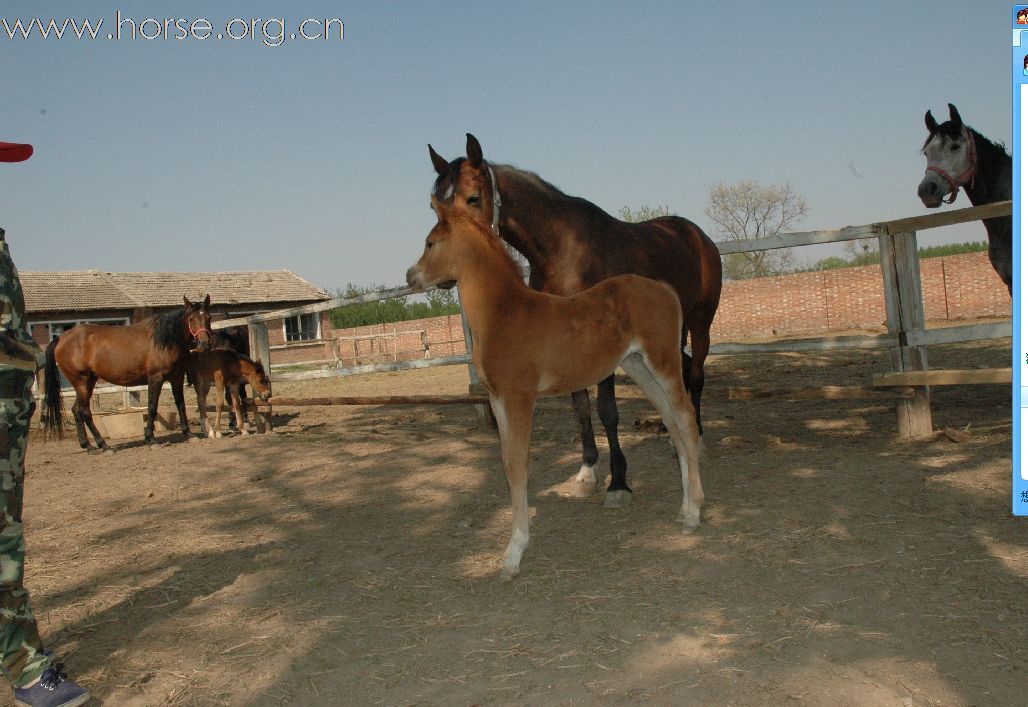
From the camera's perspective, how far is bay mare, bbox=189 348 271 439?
10.0 m

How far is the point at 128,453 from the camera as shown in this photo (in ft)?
30.1

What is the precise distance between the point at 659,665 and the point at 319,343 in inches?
1265

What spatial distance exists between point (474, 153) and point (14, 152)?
9.29ft

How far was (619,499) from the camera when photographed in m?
4.70

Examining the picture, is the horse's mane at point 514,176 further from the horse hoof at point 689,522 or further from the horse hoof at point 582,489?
the horse hoof at point 689,522

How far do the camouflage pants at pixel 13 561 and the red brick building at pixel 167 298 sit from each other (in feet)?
84.7

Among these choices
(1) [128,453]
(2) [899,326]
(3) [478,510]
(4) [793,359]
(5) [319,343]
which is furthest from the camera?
(5) [319,343]

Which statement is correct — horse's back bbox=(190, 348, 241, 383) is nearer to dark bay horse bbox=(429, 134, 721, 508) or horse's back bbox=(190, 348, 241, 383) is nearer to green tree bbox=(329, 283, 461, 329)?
dark bay horse bbox=(429, 134, 721, 508)

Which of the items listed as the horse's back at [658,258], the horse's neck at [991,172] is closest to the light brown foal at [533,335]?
the horse's back at [658,258]

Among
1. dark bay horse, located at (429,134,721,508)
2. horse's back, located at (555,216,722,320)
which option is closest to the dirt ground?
dark bay horse, located at (429,134,721,508)

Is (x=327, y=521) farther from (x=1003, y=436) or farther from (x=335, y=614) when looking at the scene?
(x=1003, y=436)

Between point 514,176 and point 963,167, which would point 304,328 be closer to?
point 514,176

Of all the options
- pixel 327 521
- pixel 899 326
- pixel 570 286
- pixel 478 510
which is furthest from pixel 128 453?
pixel 899 326

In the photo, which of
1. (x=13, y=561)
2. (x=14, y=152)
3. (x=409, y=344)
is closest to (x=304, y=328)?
(x=409, y=344)
